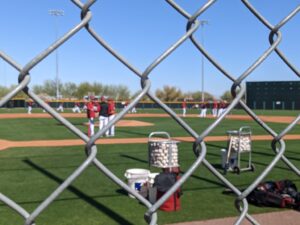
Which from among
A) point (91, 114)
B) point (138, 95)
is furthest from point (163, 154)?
point (91, 114)

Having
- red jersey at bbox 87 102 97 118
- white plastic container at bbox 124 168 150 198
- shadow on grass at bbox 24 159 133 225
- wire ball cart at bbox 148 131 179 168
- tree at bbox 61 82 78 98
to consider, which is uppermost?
tree at bbox 61 82 78 98

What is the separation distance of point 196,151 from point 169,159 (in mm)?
5439

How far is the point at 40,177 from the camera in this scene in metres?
8.24

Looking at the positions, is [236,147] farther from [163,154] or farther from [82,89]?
[82,89]

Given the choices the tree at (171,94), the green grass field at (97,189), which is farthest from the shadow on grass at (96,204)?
the tree at (171,94)

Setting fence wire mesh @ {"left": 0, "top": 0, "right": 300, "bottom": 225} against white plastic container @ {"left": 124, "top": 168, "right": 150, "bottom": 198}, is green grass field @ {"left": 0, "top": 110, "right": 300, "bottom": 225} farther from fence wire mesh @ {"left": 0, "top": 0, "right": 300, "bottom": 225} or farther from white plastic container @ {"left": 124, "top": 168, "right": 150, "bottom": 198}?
fence wire mesh @ {"left": 0, "top": 0, "right": 300, "bottom": 225}

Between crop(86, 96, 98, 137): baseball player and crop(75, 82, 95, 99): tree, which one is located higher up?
crop(75, 82, 95, 99): tree

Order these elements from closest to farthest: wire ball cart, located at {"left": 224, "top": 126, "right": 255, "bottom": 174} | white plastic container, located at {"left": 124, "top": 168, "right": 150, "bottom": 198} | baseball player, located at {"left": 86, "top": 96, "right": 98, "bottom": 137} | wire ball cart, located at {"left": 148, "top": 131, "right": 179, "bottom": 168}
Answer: white plastic container, located at {"left": 124, "top": 168, "right": 150, "bottom": 198} → wire ball cart, located at {"left": 148, "top": 131, "right": 179, "bottom": 168} → wire ball cart, located at {"left": 224, "top": 126, "right": 255, "bottom": 174} → baseball player, located at {"left": 86, "top": 96, "right": 98, "bottom": 137}

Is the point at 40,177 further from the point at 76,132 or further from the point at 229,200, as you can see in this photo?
the point at 76,132

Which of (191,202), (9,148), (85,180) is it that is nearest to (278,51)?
(191,202)

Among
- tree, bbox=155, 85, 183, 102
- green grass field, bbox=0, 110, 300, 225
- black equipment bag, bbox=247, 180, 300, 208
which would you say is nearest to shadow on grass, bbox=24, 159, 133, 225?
green grass field, bbox=0, 110, 300, 225

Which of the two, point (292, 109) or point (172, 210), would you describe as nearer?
point (172, 210)

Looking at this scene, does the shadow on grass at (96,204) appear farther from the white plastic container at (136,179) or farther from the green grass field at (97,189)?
the white plastic container at (136,179)

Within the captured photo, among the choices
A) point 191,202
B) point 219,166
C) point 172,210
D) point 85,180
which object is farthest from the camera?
point 219,166
